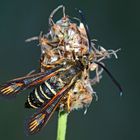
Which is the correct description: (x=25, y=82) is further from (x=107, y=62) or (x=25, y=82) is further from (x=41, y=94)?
(x=107, y=62)

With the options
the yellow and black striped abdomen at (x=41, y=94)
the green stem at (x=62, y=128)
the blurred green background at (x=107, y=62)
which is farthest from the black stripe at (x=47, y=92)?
the blurred green background at (x=107, y=62)

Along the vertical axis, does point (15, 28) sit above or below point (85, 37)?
Answer: above

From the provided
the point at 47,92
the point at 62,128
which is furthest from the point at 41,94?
the point at 62,128

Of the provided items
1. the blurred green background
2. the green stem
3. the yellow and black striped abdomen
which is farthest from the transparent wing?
the blurred green background

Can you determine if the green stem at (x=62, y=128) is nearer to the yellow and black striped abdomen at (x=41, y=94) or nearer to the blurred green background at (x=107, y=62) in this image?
the yellow and black striped abdomen at (x=41, y=94)

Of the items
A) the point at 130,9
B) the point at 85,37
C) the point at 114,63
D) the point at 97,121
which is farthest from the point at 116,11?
the point at 85,37

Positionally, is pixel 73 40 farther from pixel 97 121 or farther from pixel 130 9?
pixel 130 9
